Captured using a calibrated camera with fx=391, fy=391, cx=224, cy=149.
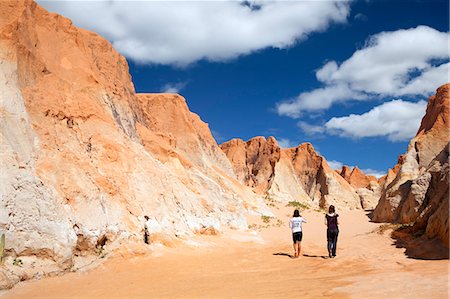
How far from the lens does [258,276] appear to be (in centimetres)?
880

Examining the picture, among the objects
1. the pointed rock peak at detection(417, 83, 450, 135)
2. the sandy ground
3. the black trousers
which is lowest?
the sandy ground

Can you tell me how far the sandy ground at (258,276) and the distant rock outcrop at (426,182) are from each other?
1313mm

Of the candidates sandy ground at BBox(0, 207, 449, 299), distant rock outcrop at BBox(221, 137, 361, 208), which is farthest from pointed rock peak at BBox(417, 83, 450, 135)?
sandy ground at BBox(0, 207, 449, 299)

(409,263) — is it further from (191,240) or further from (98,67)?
(98,67)

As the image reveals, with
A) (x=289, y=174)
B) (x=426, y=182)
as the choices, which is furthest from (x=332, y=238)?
(x=289, y=174)

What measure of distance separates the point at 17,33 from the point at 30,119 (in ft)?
10.3

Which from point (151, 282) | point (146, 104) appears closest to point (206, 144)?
point (146, 104)

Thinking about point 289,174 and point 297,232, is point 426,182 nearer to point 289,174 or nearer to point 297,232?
point 297,232

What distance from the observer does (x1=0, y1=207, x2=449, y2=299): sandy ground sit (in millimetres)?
6559

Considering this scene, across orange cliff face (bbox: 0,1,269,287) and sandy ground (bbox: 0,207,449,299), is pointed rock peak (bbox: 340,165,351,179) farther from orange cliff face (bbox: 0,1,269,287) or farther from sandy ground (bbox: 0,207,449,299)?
sandy ground (bbox: 0,207,449,299)

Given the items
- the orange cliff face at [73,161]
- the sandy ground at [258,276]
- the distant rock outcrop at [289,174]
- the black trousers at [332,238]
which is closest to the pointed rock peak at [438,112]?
the distant rock outcrop at [289,174]

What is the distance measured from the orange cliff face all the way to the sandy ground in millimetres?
935

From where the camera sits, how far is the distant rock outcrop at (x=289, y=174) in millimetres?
52219

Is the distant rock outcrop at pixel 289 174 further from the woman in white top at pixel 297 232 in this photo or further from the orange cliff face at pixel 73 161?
the woman in white top at pixel 297 232
